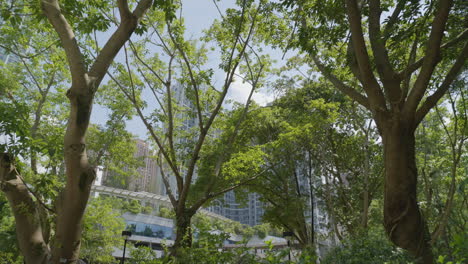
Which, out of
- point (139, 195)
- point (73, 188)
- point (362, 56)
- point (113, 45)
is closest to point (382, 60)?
point (362, 56)

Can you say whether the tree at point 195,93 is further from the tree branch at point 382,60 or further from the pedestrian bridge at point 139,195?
the pedestrian bridge at point 139,195

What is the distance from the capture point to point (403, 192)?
3213 millimetres

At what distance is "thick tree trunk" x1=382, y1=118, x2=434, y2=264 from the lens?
3.21 m

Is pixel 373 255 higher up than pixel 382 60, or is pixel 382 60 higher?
pixel 382 60

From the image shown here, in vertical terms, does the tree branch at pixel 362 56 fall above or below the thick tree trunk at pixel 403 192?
above

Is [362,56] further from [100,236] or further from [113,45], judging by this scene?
[100,236]

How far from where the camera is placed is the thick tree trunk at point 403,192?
3211 millimetres

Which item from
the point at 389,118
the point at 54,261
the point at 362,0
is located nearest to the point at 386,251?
the point at 389,118

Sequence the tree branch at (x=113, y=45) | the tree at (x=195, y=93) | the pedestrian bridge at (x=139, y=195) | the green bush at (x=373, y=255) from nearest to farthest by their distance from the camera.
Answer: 1. the tree branch at (x=113, y=45)
2. the green bush at (x=373, y=255)
3. the tree at (x=195, y=93)
4. the pedestrian bridge at (x=139, y=195)

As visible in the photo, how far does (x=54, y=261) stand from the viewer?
6.93 feet

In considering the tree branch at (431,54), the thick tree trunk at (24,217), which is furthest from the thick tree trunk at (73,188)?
the tree branch at (431,54)

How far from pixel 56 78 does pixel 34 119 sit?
4.86ft

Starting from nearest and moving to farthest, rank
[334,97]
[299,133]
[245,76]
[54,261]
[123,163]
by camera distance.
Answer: [54,261], [245,76], [299,133], [334,97], [123,163]

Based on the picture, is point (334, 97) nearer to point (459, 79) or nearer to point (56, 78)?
point (459, 79)
